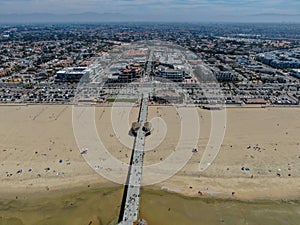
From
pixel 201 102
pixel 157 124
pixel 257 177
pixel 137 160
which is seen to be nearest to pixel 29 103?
pixel 157 124

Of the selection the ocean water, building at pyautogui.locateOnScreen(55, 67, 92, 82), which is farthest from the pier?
building at pyautogui.locateOnScreen(55, 67, 92, 82)

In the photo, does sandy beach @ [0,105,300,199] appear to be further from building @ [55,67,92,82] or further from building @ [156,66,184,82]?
building @ [55,67,92,82]

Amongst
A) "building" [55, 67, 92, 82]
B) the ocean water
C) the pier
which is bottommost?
the ocean water

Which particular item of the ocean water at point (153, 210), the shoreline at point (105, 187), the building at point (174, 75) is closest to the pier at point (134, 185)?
the ocean water at point (153, 210)

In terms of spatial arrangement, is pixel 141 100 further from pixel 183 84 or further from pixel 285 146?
pixel 285 146

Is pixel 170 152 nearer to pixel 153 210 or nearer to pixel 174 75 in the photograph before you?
pixel 153 210

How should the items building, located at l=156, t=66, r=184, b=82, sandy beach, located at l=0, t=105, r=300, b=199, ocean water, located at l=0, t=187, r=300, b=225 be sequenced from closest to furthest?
ocean water, located at l=0, t=187, r=300, b=225
sandy beach, located at l=0, t=105, r=300, b=199
building, located at l=156, t=66, r=184, b=82

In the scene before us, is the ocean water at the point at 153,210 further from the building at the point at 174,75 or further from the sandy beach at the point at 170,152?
the building at the point at 174,75
